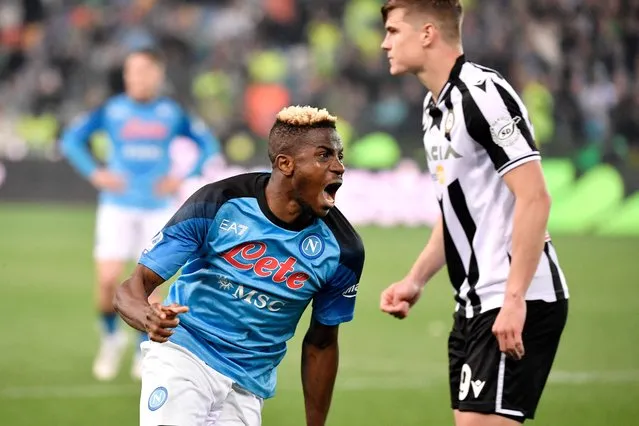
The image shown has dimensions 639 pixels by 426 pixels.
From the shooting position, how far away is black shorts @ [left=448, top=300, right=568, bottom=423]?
4.64 m

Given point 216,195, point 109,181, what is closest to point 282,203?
point 216,195

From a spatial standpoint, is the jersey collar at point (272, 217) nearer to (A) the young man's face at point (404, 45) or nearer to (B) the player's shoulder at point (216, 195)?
(B) the player's shoulder at point (216, 195)

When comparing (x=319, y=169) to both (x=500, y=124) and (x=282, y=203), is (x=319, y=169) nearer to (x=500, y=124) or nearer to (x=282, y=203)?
(x=282, y=203)

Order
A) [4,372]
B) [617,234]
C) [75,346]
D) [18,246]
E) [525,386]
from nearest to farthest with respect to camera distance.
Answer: [525,386], [4,372], [75,346], [18,246], [617,234]

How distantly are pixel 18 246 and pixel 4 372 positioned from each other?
7680 mm

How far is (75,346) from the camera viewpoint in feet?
35.2

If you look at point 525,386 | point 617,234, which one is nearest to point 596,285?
point 617,234

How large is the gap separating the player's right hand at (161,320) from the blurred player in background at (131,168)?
5.69 meters

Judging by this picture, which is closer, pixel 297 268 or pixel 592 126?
pixel 297 268

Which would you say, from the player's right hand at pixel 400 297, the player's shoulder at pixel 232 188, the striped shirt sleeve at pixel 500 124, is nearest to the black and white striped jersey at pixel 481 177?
the striped shirt sleeve at pixel 500 124

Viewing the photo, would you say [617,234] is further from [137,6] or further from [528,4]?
[137,6]

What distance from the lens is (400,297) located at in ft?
17.3

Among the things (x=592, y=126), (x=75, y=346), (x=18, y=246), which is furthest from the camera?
(x=592, y=126)

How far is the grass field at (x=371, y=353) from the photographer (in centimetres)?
827
